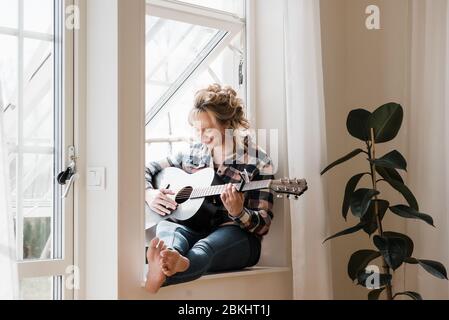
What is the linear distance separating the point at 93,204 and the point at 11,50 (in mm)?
647

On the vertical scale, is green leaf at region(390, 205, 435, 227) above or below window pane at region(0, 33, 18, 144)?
below

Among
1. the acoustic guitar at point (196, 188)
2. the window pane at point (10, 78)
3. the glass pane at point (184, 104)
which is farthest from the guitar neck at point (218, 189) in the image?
the window pane at point (10, 78)

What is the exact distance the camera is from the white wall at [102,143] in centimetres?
256

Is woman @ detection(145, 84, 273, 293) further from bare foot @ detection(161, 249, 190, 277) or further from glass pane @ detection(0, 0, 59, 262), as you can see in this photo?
glass pane @ detection(0, 0, 59, 262)

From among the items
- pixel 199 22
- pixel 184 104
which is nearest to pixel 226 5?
pixel 199 22

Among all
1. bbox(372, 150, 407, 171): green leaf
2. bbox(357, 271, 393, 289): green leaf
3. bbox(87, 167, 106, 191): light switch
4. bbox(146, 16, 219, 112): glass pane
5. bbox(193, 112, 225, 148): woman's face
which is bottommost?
bbox(357, 271, 393, 289): green leaf

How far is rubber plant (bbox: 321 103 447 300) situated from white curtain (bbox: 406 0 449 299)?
0.15 meters

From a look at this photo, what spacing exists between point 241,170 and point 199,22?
71 cm

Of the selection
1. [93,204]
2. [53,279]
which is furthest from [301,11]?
[53,279]

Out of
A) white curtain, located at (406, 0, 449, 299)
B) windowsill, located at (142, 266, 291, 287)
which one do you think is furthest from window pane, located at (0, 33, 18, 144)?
white curtain, located at (406, 0, 449, 299)

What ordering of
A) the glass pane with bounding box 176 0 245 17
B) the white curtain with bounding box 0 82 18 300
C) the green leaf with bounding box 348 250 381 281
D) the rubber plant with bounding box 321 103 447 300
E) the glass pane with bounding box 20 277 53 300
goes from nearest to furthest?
the white curtain with bounding box 0 82 18 300 → the glass pane with bounding box 20 277 53 300 → the rubber plant with bounding box 321 103 447 300 → the green leaf with bounding box 348 250 381 281 → the glass pane with bounding box 176 0 245 17

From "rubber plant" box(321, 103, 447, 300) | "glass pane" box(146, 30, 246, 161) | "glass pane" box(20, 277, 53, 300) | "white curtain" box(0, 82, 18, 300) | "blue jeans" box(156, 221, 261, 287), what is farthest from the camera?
"glass pane" box(146, 30, 246, 161)

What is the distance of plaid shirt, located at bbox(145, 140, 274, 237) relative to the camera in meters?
2.95
